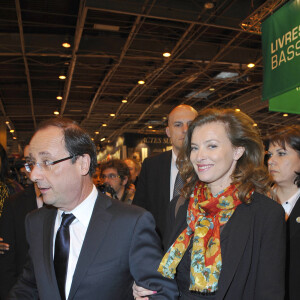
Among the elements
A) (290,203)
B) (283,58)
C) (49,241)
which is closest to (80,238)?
(49,241)

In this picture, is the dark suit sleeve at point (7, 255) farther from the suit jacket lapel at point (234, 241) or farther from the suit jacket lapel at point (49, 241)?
the suit jacket lapel at point (234, 241)

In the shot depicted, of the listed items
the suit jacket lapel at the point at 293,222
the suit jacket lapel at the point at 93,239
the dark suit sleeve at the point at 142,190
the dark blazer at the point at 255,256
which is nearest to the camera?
the suit jacket lapel at the point at 93,239

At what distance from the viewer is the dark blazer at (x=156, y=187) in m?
3.41

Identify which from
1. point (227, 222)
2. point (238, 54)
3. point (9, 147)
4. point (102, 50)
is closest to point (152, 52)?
point (102, 50)

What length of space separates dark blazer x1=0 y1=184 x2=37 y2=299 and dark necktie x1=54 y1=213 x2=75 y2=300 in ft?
3.74

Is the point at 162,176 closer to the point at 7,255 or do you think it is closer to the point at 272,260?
the point at 7,255

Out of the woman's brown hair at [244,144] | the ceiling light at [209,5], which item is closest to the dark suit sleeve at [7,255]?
the woman's brown hair at [244,144]

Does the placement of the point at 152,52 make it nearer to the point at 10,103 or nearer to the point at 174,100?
the point at 174,100

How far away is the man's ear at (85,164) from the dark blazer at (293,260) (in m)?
1.72

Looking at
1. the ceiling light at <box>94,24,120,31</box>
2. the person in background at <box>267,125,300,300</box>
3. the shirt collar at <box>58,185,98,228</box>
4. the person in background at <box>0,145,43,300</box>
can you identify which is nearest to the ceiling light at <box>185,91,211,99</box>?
the ceiling light at <box>94,24,120,31</box>

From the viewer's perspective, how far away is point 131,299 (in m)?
1.84

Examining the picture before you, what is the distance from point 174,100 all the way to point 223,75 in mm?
4435

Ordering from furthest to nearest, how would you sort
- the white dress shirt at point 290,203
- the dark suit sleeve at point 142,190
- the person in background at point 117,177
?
the person in background at point 117,177 → the dark suit sleeve at point 142,190 → the white dress shirt at point 290,203

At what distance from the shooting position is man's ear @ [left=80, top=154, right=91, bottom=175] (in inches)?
73.8
